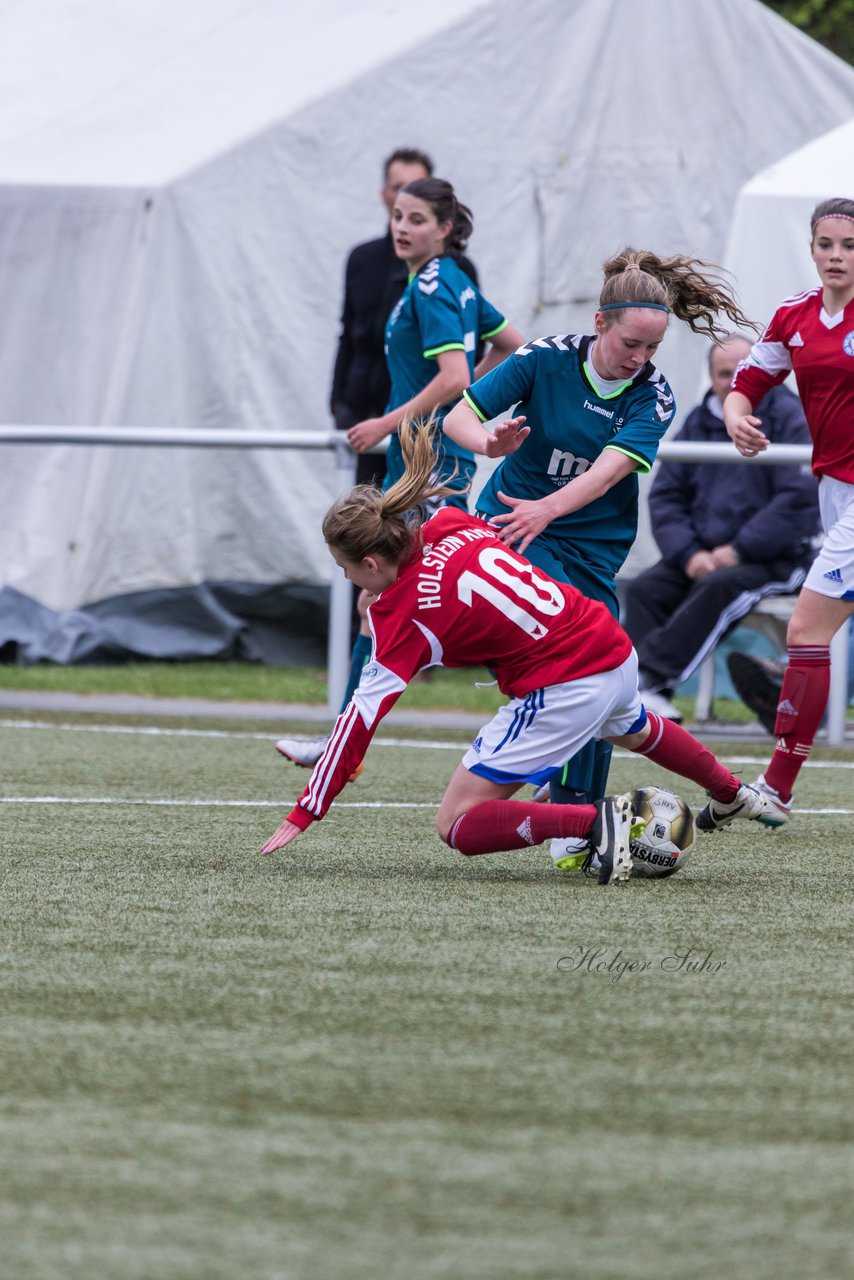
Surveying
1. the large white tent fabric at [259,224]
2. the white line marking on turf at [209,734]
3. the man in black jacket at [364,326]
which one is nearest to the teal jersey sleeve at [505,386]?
the white line marking on turf at [209,734]

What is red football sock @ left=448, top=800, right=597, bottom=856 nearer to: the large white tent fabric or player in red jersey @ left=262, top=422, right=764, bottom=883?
player in red jersey @ left=262, top=422, right=764, bottom=883

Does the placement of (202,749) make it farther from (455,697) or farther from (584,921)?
(584,921)

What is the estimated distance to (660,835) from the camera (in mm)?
4043

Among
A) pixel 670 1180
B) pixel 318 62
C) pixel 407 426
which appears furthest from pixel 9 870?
pixel 318 62

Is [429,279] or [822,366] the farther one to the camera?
[429,279]

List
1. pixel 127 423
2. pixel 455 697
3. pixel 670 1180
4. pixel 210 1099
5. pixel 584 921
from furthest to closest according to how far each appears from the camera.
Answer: pixel 127 423, pixel 455 697, pixel 584 921, pixel 210 1099, pixel 670 1180

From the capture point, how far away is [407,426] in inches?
161

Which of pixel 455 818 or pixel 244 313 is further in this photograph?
pixel 244 313

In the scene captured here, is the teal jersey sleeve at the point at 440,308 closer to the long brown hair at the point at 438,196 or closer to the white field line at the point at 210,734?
the long brown hair at the point at 438,196

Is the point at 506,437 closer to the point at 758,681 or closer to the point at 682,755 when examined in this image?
the point at 682,755

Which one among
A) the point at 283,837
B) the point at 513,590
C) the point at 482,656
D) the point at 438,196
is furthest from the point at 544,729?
the point at 438,196

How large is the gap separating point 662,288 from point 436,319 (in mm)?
1462

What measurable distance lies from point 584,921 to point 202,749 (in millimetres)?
3434

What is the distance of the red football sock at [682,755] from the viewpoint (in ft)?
14.2
